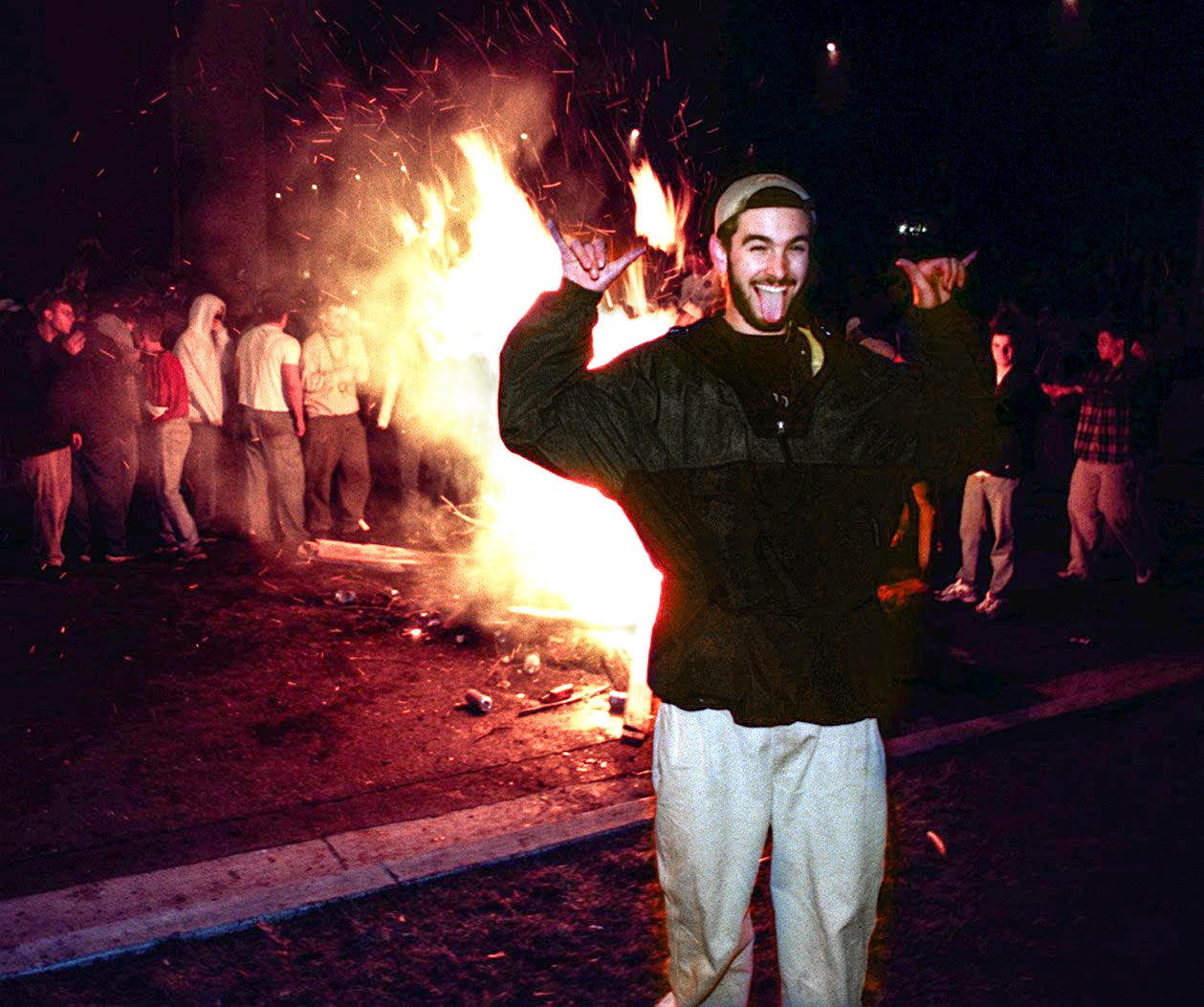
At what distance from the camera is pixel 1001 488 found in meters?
8.33

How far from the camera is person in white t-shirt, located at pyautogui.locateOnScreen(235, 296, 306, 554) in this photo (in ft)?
31.7

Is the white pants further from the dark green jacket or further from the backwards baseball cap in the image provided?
the backwards baseball cap

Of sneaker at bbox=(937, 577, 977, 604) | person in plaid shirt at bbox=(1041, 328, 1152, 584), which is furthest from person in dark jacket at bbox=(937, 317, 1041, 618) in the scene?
person in plaid shirt at bbox=(1041, 328, 1152, 584)

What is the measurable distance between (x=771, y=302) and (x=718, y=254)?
0.22 m

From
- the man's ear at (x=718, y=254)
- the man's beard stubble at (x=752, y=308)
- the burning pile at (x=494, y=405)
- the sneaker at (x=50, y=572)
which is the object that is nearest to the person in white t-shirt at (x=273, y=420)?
the burning pile at (x=494, y=405)

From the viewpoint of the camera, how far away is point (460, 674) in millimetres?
6793

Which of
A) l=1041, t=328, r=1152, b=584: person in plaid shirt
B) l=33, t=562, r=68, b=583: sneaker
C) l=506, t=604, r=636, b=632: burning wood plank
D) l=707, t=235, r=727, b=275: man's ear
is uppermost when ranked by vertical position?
l=707, t=235, r=727, b=275: man's ear

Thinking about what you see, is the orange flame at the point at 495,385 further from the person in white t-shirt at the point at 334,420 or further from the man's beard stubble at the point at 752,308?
the man's beard stubble at the point at 752,308

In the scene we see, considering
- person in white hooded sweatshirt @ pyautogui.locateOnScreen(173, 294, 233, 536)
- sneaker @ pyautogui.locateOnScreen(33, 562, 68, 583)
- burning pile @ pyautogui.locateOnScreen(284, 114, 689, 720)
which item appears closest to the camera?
burning pile @ pyautogui.locateOnScreen(284, 114, 689, 720)

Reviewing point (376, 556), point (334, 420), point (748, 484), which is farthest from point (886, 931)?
point (334, 420)

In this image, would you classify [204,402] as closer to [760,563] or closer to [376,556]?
[376,556]

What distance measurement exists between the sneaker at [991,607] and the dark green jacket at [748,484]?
5973 mm

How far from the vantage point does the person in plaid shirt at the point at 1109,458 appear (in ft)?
29.3

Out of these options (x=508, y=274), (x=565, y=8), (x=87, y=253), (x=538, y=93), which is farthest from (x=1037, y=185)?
(x=87, y=253)
